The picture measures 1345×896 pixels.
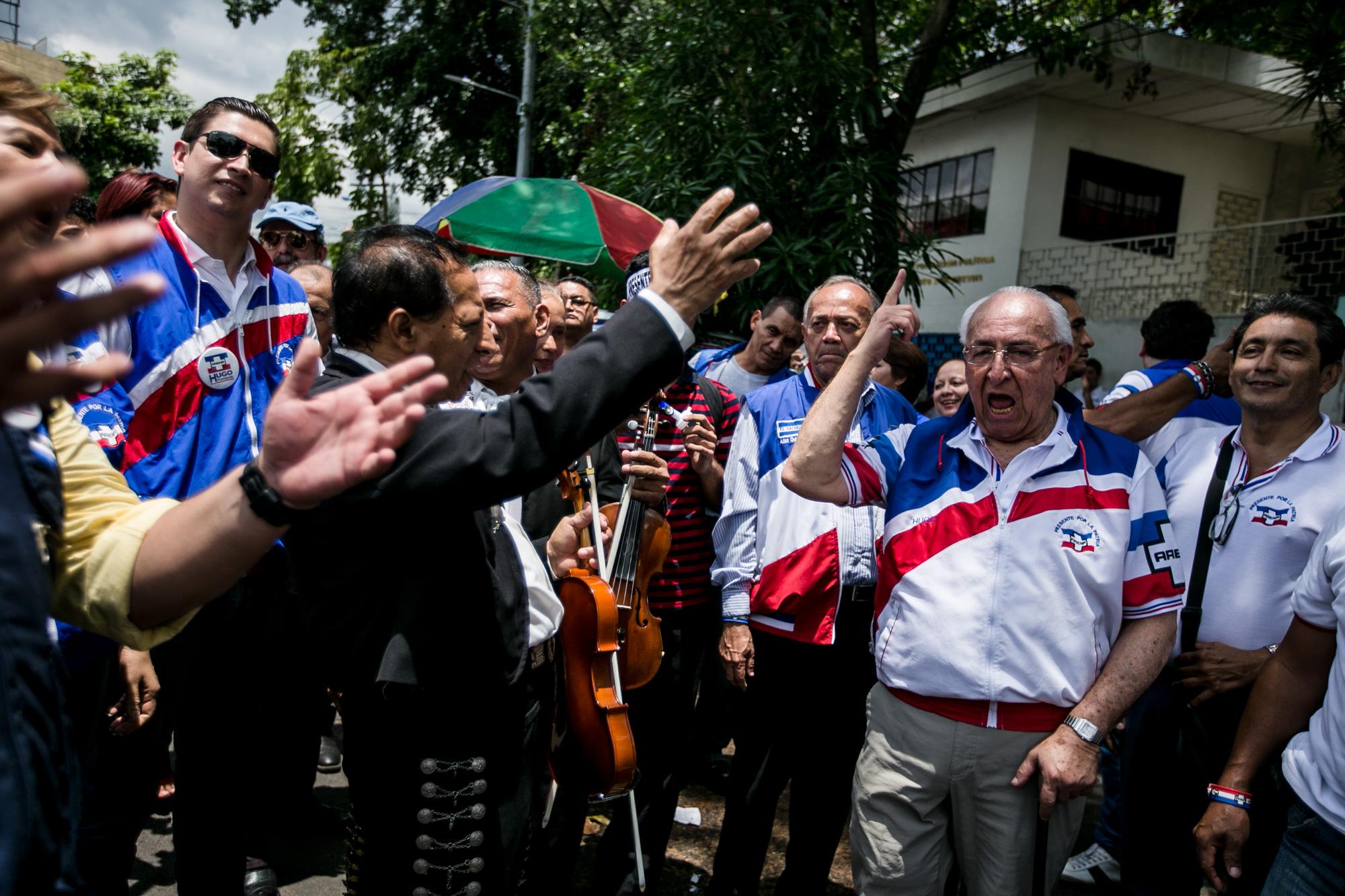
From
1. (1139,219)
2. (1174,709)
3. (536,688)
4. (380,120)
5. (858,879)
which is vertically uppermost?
(380,120)

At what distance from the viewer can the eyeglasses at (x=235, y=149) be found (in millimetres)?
2918

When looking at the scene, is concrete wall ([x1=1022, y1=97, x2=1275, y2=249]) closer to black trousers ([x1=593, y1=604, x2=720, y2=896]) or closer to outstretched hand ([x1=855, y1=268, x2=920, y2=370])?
black trousers ([x1=593, y1=604, x2=720, y2=896])

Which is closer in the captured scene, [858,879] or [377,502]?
[377,502]

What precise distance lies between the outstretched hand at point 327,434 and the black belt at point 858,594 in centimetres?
234

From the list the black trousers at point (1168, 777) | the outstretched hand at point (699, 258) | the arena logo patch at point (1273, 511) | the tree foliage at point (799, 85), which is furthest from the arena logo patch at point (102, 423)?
the tree foliage at point (799, 85)

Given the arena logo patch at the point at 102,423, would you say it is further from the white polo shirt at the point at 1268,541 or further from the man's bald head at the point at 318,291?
the white polo shirt at the point at 1268,541

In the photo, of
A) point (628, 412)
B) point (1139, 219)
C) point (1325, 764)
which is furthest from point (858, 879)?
point (1139, 219)

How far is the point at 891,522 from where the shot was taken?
9.62 feet

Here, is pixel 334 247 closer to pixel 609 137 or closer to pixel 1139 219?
pixel 609 137

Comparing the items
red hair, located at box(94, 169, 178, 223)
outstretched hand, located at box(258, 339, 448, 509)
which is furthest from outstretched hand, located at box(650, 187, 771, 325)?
red hair, located at box(94, 169, 178, 223)

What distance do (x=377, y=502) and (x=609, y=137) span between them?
29.9ft

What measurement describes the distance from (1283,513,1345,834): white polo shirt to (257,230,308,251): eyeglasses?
14.9 feet

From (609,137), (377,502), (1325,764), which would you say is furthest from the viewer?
(609,137)

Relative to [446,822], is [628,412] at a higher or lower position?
higher
